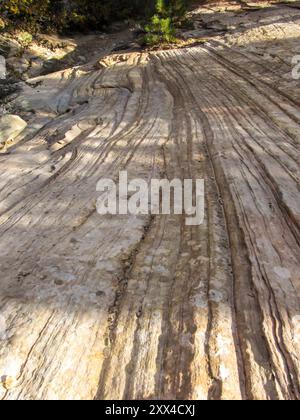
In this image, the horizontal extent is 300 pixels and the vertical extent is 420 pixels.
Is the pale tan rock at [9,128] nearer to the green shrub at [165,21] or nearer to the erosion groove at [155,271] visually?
the erosion groove at [155,271]

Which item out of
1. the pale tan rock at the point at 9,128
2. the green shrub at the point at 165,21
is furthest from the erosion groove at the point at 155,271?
the green shrub at the point at 165,21

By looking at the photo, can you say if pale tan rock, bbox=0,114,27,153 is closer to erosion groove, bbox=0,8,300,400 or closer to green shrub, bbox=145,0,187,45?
erosion groove, bbox=0,8,300,400

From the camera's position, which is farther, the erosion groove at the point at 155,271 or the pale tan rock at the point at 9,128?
the pale tan rock at the point at 9,128

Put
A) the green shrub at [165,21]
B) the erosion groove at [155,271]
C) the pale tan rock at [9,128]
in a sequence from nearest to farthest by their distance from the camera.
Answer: the erosion groove at [155,271] < the pale tan rock at [9,128] < the green shrub at [165,21]

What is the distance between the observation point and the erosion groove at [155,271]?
1.65 meters

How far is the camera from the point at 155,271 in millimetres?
2271

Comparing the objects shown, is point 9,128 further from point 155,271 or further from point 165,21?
point 165,21

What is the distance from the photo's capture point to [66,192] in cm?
340

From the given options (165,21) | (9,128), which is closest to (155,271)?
(9,128)

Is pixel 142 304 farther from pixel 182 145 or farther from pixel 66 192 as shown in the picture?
pixel 182 145

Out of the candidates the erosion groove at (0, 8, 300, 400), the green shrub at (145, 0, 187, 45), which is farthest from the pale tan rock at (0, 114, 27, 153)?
the green shrub at (145, 0, 187, 45)

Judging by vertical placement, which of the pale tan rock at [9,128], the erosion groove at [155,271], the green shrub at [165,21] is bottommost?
the pale tan rock at [9,128]

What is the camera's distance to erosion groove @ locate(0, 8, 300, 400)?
1.65 meters

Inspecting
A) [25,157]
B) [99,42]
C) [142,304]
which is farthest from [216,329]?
[99,42]
